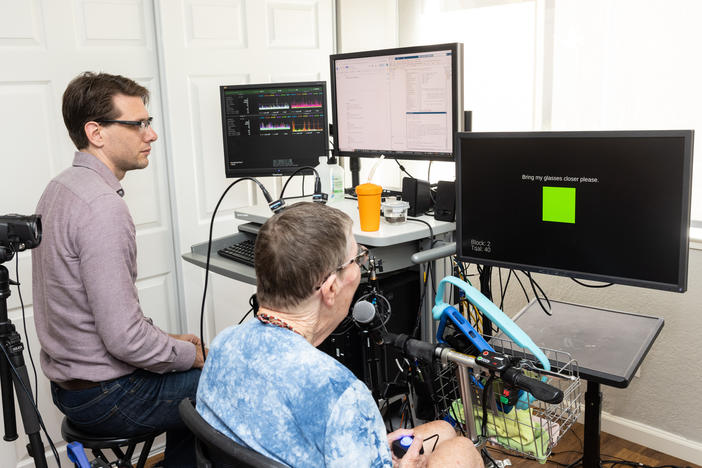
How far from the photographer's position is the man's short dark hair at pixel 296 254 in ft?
3.83

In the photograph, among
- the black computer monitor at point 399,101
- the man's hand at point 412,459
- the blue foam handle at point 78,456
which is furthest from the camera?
the black computer monitor at point 399,101

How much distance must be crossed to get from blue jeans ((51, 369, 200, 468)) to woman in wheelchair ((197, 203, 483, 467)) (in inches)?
26.6

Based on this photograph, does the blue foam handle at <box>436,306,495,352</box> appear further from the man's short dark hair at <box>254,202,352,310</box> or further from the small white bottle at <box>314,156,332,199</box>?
the small white bottle at <box>314,156,332,199</box>

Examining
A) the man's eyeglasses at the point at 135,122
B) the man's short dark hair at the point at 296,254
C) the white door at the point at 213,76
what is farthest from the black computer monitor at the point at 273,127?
the man's short dark hair at the point at 296,254

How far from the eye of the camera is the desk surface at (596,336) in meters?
1.49

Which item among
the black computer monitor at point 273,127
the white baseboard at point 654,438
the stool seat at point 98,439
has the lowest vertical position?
the white baseboard at point 654,438

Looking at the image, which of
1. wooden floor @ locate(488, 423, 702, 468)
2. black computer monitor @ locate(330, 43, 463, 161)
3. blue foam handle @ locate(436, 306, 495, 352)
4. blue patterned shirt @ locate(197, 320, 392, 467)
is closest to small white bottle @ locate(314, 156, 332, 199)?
black computer monitor @ locate(330, 43, 463, 161)

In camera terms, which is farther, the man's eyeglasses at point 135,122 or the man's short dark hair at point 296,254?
the man's eyeglasses at point 135,122

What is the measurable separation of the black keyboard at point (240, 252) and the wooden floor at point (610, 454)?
1.22m

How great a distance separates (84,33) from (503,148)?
1.61 meters

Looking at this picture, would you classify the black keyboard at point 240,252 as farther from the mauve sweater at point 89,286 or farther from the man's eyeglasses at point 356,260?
the man's eyeglasses at point 356,260

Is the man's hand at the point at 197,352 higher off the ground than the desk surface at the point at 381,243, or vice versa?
the desk surface at the point at 381,243

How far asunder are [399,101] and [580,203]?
87 centimetres

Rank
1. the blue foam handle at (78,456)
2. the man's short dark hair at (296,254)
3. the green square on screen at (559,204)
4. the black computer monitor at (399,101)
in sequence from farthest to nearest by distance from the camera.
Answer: the black computer monitor at (399,101), the green square on screen at (559,204), the blue foam handle at (78,456), the man's short dark hair at (296,254)
